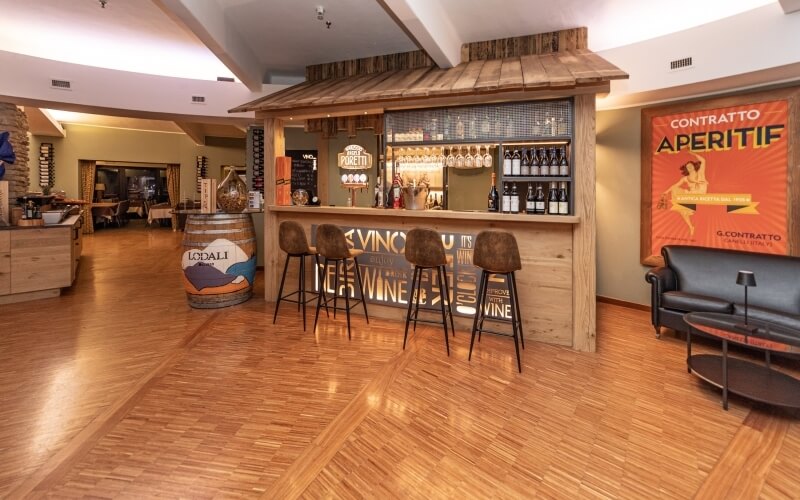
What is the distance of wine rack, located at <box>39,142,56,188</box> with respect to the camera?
11430 millimetres

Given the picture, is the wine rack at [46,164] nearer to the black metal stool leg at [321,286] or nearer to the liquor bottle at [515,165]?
the black metal stool leg at [321,286]

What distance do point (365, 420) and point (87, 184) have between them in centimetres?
1415

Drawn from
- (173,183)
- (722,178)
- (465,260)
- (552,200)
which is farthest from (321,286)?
(173,183)

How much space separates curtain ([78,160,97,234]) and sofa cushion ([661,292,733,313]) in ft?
48.2

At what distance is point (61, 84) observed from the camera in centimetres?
573

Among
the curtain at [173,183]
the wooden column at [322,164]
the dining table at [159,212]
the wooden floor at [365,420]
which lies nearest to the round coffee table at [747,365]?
the wooden floor at [365,420]

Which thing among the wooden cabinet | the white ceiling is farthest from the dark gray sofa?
the wooden cabinet

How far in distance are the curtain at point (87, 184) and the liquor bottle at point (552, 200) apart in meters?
13.7

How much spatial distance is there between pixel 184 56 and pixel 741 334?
752cm

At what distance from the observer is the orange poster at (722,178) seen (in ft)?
13.3

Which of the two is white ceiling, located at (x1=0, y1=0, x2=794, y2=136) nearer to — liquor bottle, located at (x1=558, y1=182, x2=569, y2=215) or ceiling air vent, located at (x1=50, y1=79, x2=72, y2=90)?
ceiling air vent, located at (x1=50, y1=79, x2=72, y2=90)

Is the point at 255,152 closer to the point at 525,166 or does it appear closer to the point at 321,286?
the point at 321,286

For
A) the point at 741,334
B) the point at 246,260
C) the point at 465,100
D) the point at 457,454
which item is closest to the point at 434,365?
the point at 457,454

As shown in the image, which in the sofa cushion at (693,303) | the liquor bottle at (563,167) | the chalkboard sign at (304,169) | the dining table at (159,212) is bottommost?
the sofa cushion at (693,303)
